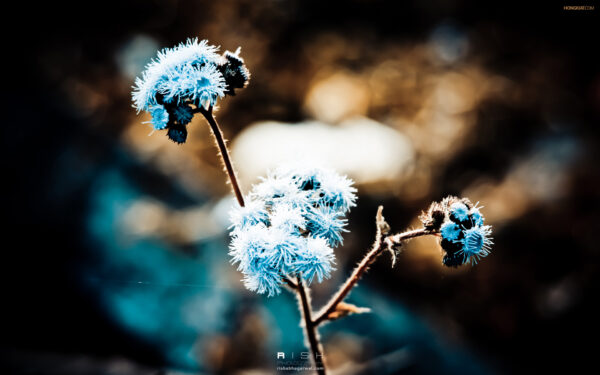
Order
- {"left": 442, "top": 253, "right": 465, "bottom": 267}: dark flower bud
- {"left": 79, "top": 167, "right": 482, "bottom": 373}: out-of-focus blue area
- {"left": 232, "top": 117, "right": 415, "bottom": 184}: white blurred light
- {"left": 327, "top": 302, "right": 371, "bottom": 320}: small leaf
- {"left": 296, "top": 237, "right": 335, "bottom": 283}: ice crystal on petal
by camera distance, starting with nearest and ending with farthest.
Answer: {"left": 296, "top": 237, "right": 335, "bottom": 283}: ice crystal on petal < {"left": 442, "top": 253, "right": 465, "bottom": 267}: dark flower bud < {"left": 327, "top": 302, "right": 371, "bottom": 320}: small leaf < {"left": 79, "top": 167, "right": 482, "bottom": 373}: out-of-focus blue area < {"left": 232, "top": 117, "right": 415, "bottom": 184}: white blurred light

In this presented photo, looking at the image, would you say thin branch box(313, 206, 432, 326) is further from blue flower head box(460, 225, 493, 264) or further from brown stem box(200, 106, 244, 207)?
brown stem box(200, 106, 244, 207)

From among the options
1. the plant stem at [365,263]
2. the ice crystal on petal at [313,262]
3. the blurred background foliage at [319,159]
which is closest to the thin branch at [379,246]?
the plant stem at [365,263]

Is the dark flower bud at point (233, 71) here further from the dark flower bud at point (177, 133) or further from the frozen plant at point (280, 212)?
the dark flower bud at point (177, 133)


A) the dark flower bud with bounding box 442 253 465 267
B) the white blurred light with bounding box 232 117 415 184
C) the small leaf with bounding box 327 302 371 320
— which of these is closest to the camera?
the dark flower bud with bounding box 442 253 465 267

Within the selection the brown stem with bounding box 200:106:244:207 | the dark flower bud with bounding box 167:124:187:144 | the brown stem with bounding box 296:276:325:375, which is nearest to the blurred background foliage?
the brown stem with bounding box 296:276:325:375

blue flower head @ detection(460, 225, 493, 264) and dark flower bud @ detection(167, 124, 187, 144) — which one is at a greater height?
dark flower bud @ detection(167, 124, 187, 144)

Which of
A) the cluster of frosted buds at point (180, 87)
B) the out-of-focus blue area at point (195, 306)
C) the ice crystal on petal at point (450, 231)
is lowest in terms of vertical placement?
the ice crystal on petal at point (450, 231)

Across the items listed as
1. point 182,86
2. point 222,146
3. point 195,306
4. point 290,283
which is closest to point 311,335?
point 290,283

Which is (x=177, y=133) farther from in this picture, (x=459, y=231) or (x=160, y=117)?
(x=459, y=231)
